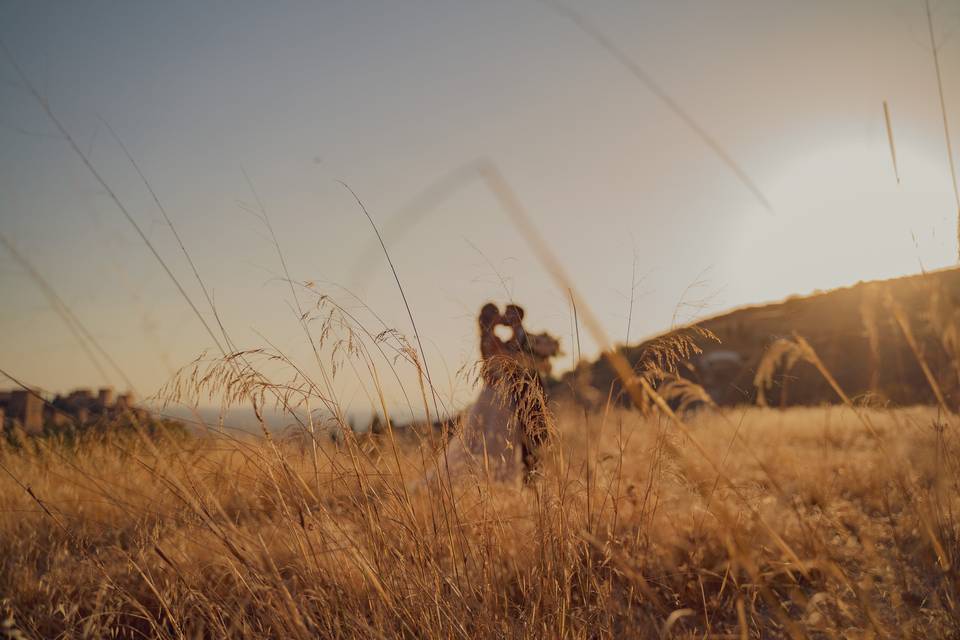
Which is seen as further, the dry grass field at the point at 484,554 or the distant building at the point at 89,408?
the distant building at the point at 89,408

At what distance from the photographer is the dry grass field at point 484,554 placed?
61.2 inches

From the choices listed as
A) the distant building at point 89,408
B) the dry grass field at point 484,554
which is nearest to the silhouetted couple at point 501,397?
the dry grass field at point 484,554

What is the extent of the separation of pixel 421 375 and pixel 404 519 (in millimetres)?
466

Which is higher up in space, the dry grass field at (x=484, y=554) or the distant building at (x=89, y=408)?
the distant building at (x=89, y=408)

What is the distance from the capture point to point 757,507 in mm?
1976

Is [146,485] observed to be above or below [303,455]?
below

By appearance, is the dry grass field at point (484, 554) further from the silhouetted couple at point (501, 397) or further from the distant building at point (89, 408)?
the silhouetted couple at point (501, 397)

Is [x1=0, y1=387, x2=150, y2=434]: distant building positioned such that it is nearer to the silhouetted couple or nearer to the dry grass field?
the dry grass field

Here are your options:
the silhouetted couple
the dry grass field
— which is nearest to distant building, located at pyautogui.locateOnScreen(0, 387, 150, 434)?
the dry grass field

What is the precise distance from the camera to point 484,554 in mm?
1834

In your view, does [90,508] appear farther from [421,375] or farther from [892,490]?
[892,490]

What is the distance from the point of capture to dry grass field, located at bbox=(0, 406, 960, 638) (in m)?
1.55

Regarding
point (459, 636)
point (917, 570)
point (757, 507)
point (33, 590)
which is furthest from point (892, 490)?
point (33, 590)

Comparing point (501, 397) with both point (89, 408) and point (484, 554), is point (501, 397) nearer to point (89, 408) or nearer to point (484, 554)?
point (484, 554)
